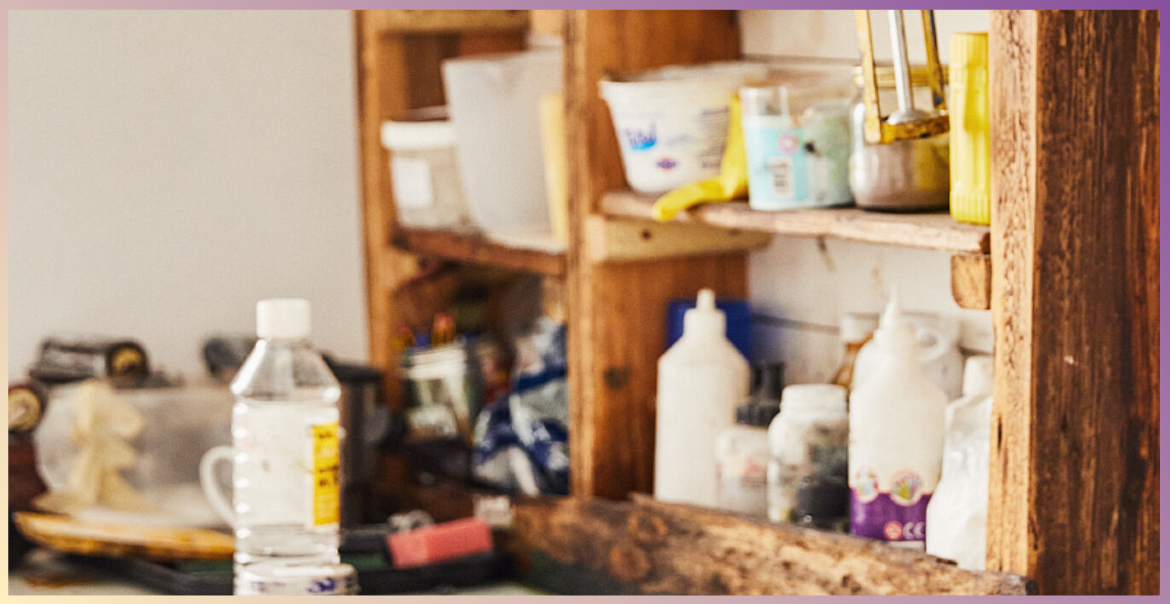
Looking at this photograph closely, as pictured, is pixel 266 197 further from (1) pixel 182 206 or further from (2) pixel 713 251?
(2) pixel 713 251

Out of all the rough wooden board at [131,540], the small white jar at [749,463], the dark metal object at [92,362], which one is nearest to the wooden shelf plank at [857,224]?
the small white jar at [749,463]

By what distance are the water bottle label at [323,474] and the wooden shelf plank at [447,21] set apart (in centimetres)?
81

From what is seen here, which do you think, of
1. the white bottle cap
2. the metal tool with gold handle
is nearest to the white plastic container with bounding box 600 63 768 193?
the metal tool with gold handle

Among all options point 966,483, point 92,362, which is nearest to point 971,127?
point 966,483

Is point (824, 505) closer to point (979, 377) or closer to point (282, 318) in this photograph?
point (979, 377)

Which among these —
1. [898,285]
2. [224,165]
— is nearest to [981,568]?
[898,285]

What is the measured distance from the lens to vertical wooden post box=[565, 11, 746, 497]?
166 centimetres

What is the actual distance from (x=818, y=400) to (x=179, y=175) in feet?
3.55

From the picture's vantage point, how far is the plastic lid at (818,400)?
1.46 meters

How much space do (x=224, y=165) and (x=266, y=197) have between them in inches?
3.0

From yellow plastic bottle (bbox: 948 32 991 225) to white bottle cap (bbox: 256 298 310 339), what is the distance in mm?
617

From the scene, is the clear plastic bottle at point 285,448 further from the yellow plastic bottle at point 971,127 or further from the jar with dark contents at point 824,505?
the yellow plastic bottle at point 971,127

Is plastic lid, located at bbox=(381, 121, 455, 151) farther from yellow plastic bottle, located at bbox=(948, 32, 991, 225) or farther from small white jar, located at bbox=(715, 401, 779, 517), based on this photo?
yellow plastic bottle, located at bbox=(948, 32, 991, 225)

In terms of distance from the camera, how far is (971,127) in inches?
48.2
